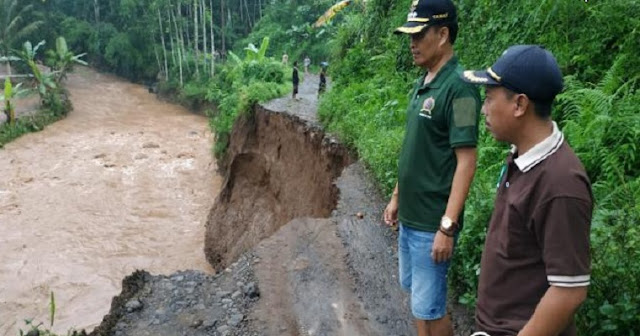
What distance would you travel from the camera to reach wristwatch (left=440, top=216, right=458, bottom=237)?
7.84ft

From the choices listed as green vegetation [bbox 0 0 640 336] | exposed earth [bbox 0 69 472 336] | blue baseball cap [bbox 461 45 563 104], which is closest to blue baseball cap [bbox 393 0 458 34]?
blue baseball cap [bbox 461 45 563 104]

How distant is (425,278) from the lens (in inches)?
102

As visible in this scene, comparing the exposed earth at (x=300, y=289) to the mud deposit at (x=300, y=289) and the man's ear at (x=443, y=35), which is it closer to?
the mud deposit at (x=300, y=289)

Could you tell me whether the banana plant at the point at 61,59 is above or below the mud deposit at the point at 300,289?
below

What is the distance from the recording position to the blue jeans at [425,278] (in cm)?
258

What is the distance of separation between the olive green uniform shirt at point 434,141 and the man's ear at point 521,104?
0.64 metres

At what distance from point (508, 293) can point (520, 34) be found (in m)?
5.45

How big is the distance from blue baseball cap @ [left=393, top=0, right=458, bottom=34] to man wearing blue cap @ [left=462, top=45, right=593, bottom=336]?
2.31 feet

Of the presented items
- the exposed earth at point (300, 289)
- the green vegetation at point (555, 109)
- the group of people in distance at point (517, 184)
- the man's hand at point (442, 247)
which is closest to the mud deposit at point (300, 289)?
the exposed earth at point (300, 289)

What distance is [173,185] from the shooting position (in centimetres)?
1720

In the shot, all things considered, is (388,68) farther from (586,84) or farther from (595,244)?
(595,244)

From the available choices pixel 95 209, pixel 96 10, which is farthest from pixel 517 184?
pixel 96 10

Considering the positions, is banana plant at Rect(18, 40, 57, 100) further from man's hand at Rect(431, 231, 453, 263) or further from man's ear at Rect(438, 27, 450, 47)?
man's hand at Rect(431, 231, 453, 263)

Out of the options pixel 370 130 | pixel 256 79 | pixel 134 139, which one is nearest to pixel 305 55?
pixel 134 139
